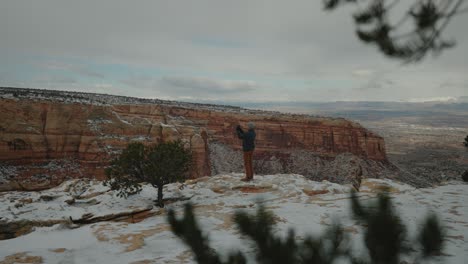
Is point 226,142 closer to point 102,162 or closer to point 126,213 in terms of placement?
point 102,162

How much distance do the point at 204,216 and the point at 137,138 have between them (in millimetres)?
24825

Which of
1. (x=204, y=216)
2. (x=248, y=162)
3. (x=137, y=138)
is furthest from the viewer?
(x=137, y=138)

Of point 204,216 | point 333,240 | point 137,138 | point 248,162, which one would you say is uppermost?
point 333,240

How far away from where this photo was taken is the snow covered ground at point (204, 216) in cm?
554

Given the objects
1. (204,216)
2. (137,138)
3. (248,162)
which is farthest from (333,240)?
(137,138)

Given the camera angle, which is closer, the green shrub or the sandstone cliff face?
the green shrub

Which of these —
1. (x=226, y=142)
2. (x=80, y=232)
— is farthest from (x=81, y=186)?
(x=226, y=142)

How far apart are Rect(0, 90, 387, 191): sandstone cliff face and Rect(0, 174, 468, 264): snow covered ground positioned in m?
15.7

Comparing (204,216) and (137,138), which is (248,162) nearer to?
(204,216)

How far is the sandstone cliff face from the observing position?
89.7 feet

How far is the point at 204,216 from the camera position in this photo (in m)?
8.43

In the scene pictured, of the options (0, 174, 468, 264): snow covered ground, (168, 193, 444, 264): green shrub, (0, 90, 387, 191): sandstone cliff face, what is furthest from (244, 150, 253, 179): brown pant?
(0, 90, 387, 191): sandstone cliff face

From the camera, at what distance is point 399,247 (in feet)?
6.31

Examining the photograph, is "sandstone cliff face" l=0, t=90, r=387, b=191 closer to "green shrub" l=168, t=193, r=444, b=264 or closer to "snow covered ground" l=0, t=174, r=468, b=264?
"snow covered ground" l=0, t=174, r=468, b=264
